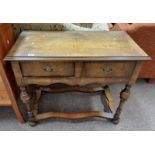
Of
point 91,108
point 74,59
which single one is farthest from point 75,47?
point 91,108

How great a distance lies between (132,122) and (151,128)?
0.47 feet

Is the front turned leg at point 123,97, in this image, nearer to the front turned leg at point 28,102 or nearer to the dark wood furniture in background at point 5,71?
the front turned leg at point 28,102

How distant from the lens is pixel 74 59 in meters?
0.81

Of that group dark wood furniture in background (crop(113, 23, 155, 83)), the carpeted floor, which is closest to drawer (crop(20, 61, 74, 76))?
the carpeted floor

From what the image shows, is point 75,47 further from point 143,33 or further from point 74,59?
point 143,33

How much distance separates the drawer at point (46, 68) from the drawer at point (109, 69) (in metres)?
0.10

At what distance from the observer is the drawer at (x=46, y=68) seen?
85 cm

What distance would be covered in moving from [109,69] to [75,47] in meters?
0.23

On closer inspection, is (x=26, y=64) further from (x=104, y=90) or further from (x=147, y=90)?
(x=147, y=90)

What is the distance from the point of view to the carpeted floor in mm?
1219

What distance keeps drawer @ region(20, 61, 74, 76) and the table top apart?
1.7 inches

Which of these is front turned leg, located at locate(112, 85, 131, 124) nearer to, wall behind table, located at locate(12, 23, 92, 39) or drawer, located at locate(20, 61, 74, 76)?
drawer, located at locate(20, 61, 74, 76)

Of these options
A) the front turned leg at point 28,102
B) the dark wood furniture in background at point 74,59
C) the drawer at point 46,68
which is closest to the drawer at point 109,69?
the dark wood furniture in background at point 74,59
